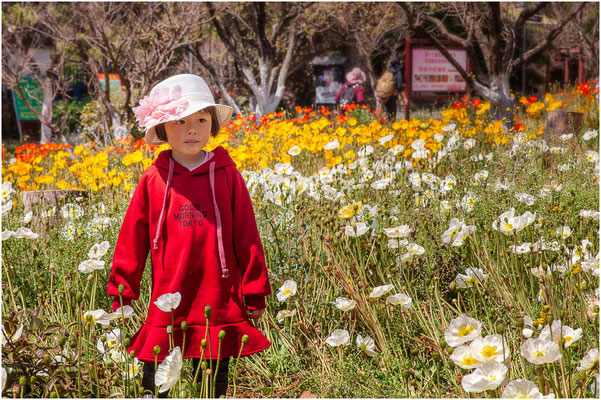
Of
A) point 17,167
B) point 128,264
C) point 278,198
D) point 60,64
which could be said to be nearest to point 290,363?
point 128,264

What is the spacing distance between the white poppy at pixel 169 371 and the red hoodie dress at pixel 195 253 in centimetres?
39

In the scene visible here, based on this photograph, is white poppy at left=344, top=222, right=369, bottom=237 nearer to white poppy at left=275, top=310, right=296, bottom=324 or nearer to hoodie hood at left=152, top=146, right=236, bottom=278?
white poppy at left=275, top=310, right=296, bottom=324

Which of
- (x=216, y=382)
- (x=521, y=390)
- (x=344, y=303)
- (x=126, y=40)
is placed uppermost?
(x=126, y=40)

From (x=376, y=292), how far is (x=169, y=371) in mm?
833

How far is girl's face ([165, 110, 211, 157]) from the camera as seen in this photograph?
214cm

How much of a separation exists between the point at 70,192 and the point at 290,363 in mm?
2374

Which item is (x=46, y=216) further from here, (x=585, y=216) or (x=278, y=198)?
(x=585, y=216)

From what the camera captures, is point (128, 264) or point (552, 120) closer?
point (128, 264)

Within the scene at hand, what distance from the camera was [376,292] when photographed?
86.8 inches

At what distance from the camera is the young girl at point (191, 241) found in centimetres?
206

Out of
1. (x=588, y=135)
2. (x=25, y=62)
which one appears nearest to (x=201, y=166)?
(x=588, y=135)

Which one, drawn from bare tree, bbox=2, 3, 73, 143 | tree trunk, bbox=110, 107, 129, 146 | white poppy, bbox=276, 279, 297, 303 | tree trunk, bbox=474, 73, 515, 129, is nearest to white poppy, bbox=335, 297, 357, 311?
white poppy, bbox=276, 279, 297, 303

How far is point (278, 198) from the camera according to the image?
345 centimetres

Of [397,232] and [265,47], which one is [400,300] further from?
[265,47]
